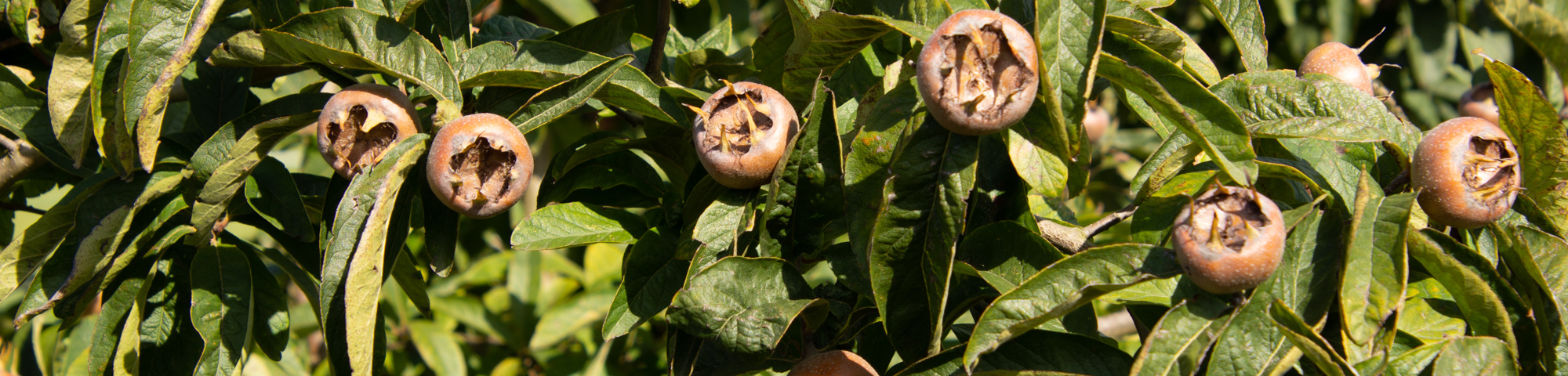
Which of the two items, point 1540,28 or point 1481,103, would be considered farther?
point 1481,103

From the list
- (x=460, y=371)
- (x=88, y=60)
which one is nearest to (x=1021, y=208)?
(x=88, y=60)

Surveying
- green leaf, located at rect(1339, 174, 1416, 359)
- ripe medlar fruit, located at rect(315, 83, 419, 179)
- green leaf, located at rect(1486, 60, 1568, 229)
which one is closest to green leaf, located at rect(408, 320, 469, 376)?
ripe medlar fruit, located at rect(315, 83, 419, 179)

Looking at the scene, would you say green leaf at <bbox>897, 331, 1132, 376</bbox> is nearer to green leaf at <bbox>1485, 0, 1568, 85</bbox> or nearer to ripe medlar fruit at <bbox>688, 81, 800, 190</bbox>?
ripe medlar fruit at <bbox>688, 81, 800, 190</bbox>

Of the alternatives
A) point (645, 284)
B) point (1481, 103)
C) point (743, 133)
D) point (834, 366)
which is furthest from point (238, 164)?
point (1481, 103)

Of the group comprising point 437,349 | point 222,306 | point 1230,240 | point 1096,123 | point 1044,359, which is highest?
point 1230,240

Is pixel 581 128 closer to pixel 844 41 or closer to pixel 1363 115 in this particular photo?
pixel 844 41

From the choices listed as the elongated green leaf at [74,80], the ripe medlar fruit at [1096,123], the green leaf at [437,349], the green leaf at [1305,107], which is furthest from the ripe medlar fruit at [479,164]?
the ripe medlar fruit at [1096,123]

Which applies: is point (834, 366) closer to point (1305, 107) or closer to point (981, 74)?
point (981, 74)

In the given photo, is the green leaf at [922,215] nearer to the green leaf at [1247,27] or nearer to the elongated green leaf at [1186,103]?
the elongated green leaf at [1186,103]
